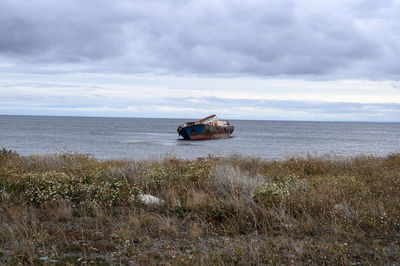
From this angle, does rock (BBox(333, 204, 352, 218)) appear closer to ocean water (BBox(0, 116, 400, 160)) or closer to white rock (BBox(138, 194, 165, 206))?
white rock (BBox(138, 194, 165, 206))

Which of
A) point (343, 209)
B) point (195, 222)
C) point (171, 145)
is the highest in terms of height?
point (343, 209)

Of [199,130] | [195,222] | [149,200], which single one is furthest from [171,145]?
[195,222]

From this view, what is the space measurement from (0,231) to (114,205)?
2.61 meters

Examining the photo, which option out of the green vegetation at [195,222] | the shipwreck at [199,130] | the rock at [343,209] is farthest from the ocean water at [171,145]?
the rock at [343,209]

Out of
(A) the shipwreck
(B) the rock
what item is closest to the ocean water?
(A) the shipwreck

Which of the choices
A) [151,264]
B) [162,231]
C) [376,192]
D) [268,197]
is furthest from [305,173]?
[151,264]

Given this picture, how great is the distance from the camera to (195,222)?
256 inches

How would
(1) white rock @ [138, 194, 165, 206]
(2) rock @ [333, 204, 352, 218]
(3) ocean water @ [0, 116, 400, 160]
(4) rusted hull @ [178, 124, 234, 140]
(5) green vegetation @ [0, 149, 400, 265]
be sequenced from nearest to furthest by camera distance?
(5) green vegetation @ [0, 149, 400, 265] < (2) rock @ [333, 204, 352, 218] < (1) white rock @ [138, 194, 165, 206] < (3) ocean water @ [0, 116, 400, 160] < (4) rusted hull @ [178, 124, 234, 140]

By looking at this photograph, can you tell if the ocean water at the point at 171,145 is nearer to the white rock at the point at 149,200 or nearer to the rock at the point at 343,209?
the white rock at the point at 149,200

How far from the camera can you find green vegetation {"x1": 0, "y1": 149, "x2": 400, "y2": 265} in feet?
16.2

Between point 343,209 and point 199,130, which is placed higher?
point 199,130

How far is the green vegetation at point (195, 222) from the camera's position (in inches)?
194

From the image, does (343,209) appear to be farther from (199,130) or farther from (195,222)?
(199,130)

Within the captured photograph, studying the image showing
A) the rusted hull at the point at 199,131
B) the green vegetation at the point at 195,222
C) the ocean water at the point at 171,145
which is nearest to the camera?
the green vegetation at the point at 195,222
